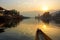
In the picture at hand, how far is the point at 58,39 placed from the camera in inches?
465

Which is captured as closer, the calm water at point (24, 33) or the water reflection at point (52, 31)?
the calm water at point (24, 33)

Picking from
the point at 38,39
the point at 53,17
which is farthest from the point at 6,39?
the point at 53,17

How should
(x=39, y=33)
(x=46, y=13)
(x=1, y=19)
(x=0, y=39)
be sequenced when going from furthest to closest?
1. (x=46, y=13)
2. (x=1, y=19)
3. (x=0, y=39)
4. (x=39, y=33)

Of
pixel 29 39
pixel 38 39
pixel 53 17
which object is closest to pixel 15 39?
pixel 29 39

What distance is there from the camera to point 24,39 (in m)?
12.0

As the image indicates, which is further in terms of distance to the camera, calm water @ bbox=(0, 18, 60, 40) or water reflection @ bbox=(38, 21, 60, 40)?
water reflection @ bbox=(38, 21, 60, 40)

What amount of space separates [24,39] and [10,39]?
3.36 ft

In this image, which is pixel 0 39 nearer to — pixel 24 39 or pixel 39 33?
pixel 24 39

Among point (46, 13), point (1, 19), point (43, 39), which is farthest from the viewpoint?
point (46, 13)

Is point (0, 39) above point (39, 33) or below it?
below

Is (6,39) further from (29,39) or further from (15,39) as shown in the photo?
(29,39)

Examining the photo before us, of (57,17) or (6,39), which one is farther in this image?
(57,17)

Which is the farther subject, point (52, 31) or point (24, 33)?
point (52, 31)

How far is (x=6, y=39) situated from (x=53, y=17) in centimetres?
5344
